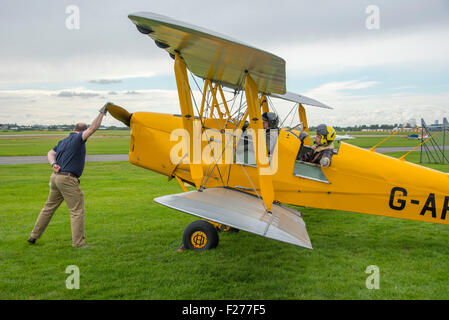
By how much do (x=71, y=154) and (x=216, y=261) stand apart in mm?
2694

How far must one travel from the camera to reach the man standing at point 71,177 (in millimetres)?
5012

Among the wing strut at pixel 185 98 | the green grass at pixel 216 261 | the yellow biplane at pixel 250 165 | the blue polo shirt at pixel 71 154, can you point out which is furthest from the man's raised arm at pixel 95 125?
the green grass at pixel 216 261

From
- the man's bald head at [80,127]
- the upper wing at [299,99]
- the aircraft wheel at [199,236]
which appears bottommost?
the aircraft wheel at [199,236]

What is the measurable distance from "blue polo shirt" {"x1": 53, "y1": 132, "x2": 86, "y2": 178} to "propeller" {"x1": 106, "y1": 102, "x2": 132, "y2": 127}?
908 millimetres

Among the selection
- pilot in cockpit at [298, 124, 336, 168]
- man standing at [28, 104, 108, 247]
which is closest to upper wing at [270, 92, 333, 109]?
pilot in cockpit at [298, 124, 336, 168]

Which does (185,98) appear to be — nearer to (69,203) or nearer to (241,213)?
(241,213)

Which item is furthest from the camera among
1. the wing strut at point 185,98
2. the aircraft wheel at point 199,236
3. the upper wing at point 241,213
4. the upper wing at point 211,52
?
the wing strut at point 185,98

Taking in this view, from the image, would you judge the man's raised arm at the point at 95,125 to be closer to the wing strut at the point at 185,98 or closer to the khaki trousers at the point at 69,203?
the khaki trousers at the point at 69,203

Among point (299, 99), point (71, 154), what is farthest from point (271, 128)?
point (299, 99)

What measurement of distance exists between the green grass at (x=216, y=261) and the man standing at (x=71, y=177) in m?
0.39

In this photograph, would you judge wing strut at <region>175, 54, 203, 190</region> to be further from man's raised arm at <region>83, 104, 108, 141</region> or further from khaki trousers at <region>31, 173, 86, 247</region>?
khaki trousers at <region>31, 173, 86, 247</region>

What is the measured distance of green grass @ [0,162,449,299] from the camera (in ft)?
12.5
